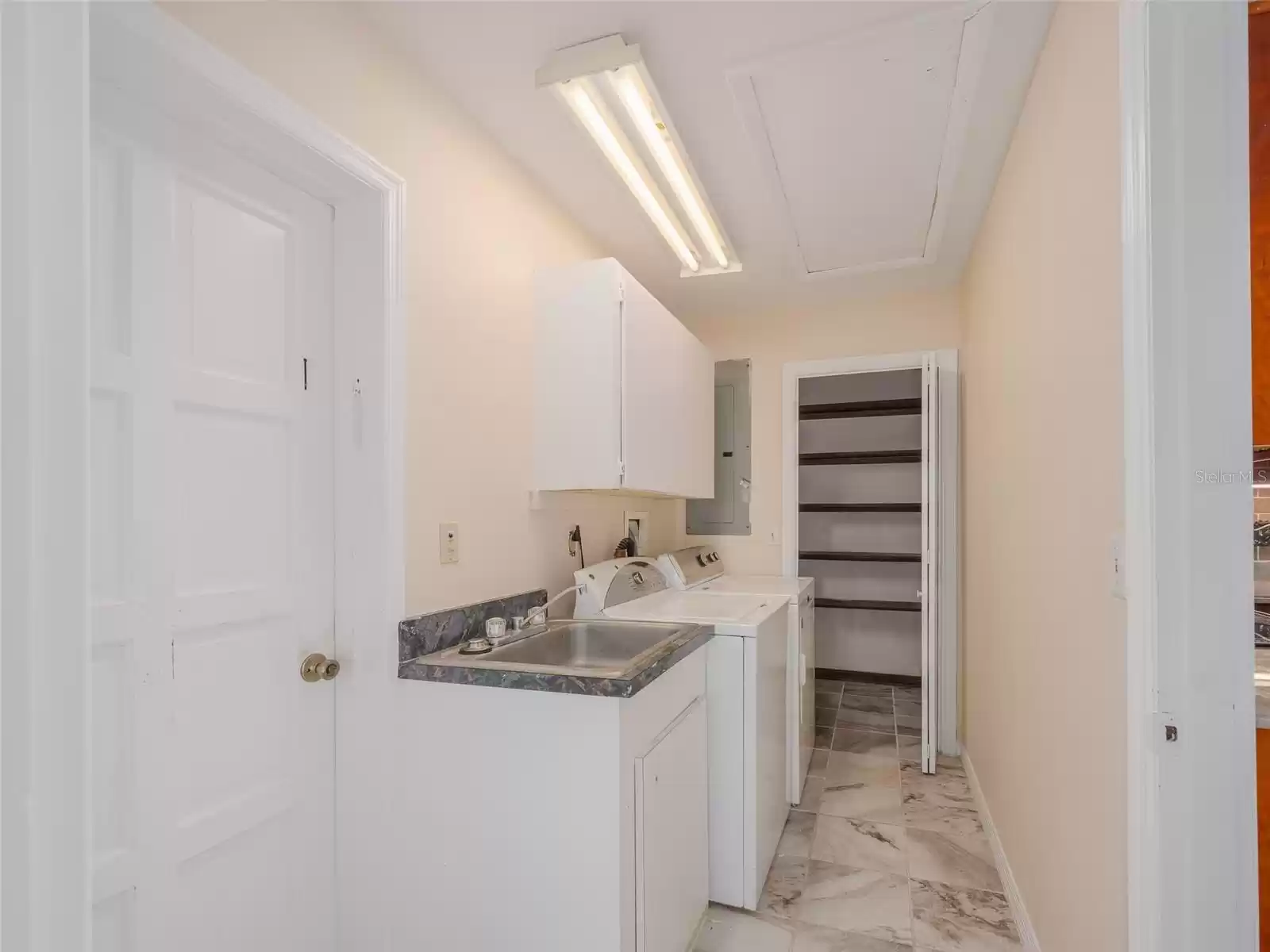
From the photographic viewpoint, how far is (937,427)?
3.17 m

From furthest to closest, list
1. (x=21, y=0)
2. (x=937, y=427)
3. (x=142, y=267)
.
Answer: (x=937, y=427)
(x=142, y=267)
(x=21, y=0)

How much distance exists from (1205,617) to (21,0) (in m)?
1.49

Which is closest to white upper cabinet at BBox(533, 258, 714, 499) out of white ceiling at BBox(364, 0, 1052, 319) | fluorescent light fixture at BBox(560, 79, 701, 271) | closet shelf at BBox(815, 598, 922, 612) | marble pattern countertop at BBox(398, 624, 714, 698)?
fluorescent light fixture at BBox(560, 79, 701, 271)

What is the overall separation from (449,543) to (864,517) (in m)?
3.48

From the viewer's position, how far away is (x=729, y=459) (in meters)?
3.81

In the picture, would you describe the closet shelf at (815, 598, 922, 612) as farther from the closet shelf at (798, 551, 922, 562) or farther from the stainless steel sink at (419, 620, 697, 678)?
the stainless steel sink at (419, 620, 697, 678)

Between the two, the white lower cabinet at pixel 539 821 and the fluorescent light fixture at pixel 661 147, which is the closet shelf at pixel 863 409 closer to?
the fluorescent light fixture at pixel 661 147

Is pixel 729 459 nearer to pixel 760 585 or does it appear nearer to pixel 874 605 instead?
pixel 760 585

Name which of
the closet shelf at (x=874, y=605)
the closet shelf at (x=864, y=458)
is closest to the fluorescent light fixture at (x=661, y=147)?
the closet shelf at (x=864, y=458)

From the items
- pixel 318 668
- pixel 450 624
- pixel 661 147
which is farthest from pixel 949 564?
pixel 318 668

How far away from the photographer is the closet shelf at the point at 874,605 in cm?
419

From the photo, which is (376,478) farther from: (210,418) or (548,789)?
(548,789)

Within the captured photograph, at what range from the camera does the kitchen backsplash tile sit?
1565 mm

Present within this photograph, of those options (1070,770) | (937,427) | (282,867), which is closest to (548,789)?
(282,867)
